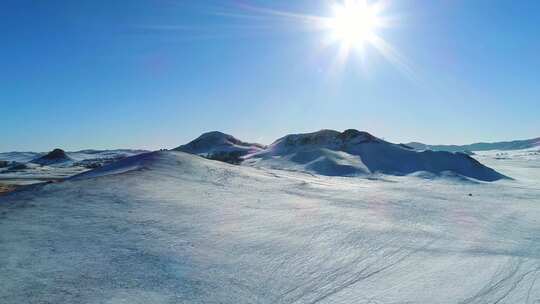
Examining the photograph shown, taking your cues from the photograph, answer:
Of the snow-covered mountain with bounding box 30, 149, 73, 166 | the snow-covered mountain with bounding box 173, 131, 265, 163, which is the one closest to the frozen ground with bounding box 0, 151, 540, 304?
the snow-covered mountain with bounding box 173, 131, 265, 163

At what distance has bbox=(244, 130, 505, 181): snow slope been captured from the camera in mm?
36469

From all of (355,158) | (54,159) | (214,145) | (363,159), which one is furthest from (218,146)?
(54,159)

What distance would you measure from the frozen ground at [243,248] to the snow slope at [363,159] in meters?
21.0

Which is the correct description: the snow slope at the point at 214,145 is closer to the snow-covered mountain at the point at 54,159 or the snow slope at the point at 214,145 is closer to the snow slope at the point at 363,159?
the snow slope at the point at 363,159

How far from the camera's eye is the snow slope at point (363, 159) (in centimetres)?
3647

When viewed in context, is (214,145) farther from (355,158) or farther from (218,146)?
(355,158)

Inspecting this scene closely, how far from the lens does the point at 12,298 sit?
591cm

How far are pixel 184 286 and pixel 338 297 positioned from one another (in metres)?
2.82

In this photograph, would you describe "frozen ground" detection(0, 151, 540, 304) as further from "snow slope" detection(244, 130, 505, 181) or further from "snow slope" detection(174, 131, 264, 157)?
"snow slope" detection(174, 131, 264, 157)

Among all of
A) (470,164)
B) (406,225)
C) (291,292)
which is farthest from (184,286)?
(470,164)

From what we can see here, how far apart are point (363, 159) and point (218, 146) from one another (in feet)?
107

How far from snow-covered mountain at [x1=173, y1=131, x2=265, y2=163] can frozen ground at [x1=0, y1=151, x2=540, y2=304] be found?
43.4m

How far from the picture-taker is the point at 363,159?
40.7m

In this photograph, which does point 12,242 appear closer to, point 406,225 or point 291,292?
point 291,292
